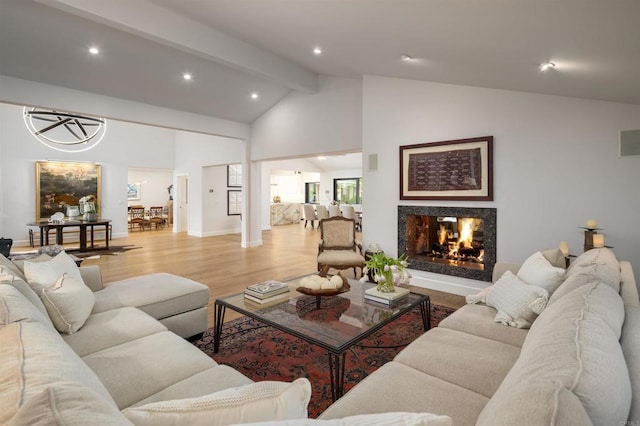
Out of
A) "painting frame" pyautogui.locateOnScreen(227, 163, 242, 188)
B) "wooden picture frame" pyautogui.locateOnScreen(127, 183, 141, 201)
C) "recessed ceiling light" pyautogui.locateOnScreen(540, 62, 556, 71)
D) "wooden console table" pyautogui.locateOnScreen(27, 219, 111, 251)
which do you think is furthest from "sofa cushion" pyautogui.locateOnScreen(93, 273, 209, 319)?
"wooden picture frame" pyautogui.locateOnScreen(127, 183, 141, 201)

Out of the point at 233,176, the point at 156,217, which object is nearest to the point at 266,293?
the point at 233,176

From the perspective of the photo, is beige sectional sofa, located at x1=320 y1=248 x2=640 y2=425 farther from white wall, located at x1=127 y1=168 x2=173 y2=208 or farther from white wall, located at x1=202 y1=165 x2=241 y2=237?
white wall, located at x1=127 y1=168 x2=173 y2=208

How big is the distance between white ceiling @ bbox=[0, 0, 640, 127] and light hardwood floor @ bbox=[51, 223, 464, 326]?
2.59 meters

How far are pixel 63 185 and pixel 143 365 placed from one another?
359 inches

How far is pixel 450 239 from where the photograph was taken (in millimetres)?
4492

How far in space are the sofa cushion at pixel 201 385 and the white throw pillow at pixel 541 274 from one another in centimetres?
196

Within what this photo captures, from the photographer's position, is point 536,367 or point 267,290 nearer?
point 536,367

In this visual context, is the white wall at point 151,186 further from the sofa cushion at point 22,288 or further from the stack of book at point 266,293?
the sofa cushion at point 22,288

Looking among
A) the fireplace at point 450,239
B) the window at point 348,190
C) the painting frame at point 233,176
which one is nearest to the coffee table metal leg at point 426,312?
the fireplace at point 450,239

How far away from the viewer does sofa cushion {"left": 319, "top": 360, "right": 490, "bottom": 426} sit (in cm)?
121

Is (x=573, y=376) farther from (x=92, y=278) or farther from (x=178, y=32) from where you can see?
(x=178, y=32)

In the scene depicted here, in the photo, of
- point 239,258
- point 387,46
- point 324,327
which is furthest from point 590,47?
point 239,258

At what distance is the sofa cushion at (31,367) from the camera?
699mm

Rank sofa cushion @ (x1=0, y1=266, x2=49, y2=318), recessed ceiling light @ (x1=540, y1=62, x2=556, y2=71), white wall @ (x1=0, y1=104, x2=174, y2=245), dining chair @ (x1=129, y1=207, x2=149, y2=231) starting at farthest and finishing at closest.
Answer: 1. dining chair @ (x1=129, y1=207, x2=149, y2=231)
2. white wall @ (x1=0, y1=104, x2=174, y2=245)
3. recessed ceiling light @ (x1=540, y1=62, x2=556, y2=71)
4. sofa cushion @ (x1=0, y1=266, x2=49, y2=318)
